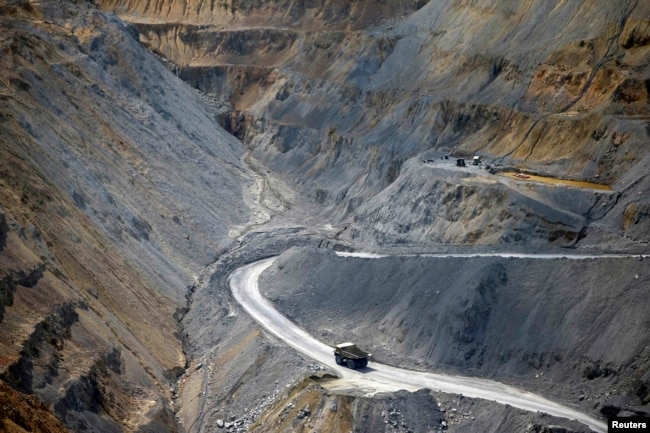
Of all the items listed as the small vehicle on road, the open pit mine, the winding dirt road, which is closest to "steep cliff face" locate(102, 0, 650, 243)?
the open pit mine

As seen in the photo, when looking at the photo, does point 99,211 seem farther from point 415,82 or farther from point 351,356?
point 415,82

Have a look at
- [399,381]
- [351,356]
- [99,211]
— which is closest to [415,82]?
[99,211]

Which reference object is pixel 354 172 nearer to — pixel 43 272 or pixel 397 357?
pixel 397 357

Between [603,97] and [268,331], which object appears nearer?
[268,331]

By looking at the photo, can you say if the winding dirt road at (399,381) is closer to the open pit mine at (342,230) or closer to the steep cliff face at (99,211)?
the open pit mine at (342,230)

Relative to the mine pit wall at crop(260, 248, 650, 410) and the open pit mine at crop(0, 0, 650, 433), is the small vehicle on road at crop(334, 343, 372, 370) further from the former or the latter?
the mine pit wall at crop(260, 248, 650, 410)

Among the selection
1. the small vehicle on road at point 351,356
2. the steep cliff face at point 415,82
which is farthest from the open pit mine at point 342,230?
the steep cliff face at point 415,82

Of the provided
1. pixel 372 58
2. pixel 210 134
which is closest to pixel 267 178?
pixel 210 134
